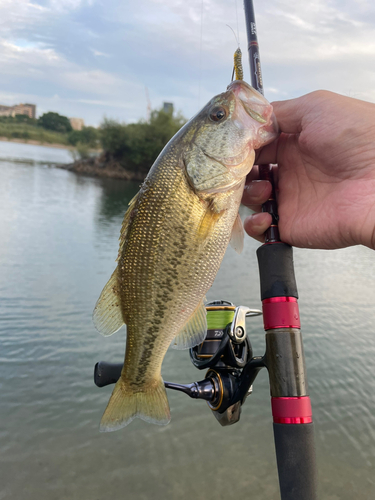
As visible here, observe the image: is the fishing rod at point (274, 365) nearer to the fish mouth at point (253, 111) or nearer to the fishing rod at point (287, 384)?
the fishing rod at point (287, 384)

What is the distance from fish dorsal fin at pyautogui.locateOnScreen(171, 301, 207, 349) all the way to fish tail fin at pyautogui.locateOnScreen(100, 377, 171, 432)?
0.24 m

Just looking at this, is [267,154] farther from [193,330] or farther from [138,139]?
[138,139]

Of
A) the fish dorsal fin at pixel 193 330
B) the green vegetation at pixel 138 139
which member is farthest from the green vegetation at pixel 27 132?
the fish dorsal fin at pixel 193 330

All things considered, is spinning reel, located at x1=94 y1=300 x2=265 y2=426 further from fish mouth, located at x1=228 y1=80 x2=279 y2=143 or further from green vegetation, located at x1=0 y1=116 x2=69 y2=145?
green vegetation, located at x1=0 y1=116 x2=69 y2=145

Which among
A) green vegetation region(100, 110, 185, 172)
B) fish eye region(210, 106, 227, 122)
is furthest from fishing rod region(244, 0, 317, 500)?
green vegetation region(100, 110, 185, 172)

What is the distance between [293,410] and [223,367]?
Result: 0.76 meters

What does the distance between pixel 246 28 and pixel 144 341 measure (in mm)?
2242

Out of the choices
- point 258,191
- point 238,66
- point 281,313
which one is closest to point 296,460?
point 281,313

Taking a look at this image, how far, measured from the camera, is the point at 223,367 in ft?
→ 7.86

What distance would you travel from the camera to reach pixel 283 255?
1982 millimetres

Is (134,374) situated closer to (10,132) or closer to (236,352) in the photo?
(236,352)

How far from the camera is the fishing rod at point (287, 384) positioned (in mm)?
1642

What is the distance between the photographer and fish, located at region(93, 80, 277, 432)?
1737mm

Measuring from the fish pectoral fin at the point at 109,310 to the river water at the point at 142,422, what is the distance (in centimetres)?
250
